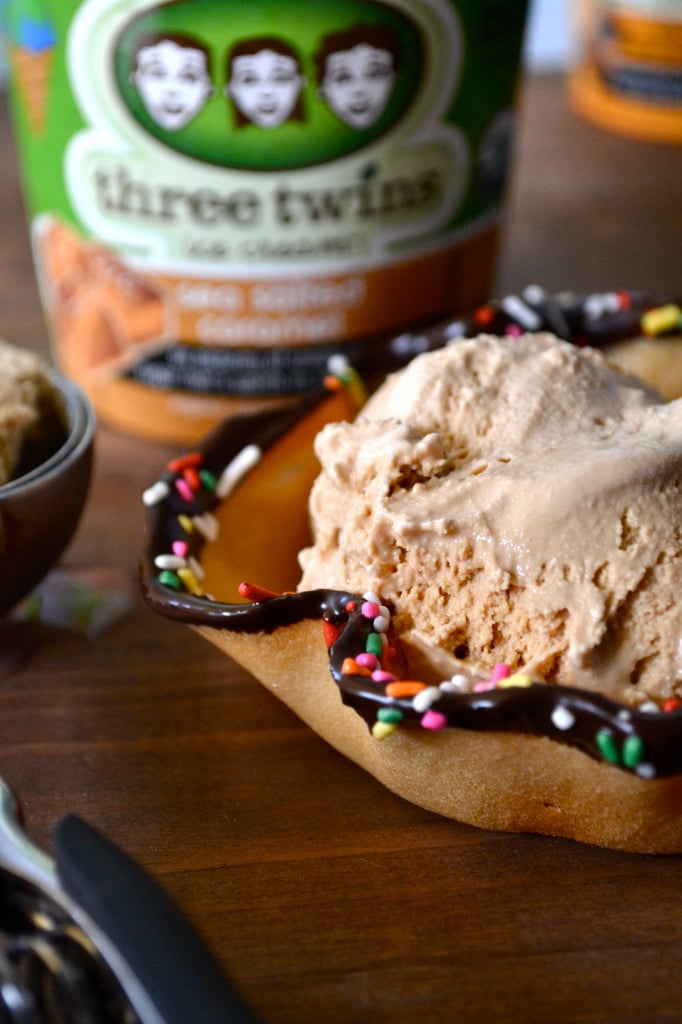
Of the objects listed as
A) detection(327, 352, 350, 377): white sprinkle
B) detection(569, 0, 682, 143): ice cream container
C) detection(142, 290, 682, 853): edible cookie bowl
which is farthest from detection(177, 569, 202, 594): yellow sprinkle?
detection(569, 0, 682, 143): ice cream container

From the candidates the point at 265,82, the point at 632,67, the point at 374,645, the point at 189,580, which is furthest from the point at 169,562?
the point at 632,67

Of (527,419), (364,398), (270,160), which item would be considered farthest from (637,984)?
(270,160)

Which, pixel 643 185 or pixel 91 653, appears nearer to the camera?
pixel 91 653

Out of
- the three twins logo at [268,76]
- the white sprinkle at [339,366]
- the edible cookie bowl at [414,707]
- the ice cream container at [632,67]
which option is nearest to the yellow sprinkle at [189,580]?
the edible cookie bowl at [414,707]

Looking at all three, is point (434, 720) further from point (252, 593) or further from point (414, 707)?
point (252, 593)

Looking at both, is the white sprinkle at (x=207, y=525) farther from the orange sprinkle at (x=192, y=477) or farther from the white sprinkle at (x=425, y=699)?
the white sprinkle at (x=425, y=699)

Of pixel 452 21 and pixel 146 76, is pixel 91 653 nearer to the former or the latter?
pixel 146 76
